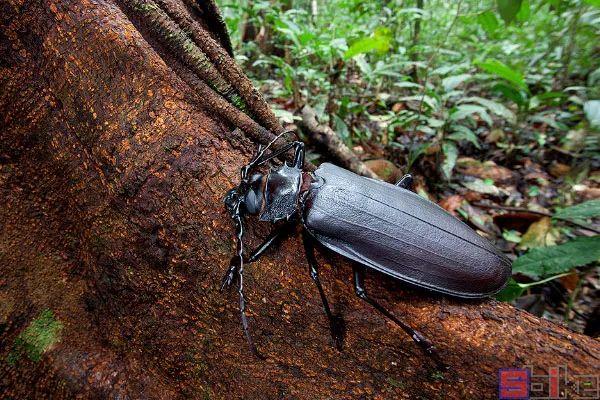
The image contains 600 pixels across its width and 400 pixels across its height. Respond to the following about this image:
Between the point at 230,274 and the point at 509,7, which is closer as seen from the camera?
the point at 230,274

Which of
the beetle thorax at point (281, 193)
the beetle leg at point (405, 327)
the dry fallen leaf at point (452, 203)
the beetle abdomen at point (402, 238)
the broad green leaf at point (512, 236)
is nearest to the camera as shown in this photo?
the beetle leg at point (405, 327)

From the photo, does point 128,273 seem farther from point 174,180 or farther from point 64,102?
point 64,102

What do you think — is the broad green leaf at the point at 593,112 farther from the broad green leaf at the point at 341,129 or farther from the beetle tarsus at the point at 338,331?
the beetle tarsus at the point at 338,331

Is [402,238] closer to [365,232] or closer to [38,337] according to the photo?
[365,232]

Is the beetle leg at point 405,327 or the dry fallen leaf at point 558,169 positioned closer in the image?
the beetle leg at point 405,327

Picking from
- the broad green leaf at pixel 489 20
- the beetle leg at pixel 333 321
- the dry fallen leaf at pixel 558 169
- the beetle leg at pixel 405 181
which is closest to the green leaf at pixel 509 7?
the beetle leg at pixel 405 181

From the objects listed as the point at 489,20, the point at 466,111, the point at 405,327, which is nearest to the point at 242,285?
the point at 405,327

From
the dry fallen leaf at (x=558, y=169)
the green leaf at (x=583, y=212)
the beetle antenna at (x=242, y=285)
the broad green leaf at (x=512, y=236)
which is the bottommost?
the dry fallen leaf at (x=558, y=169)
